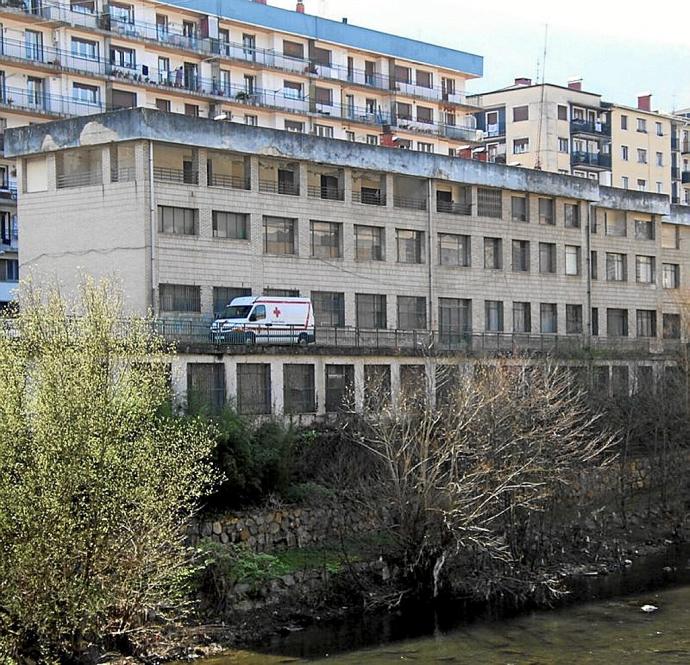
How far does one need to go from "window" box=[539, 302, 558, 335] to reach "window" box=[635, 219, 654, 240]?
9.50 metres

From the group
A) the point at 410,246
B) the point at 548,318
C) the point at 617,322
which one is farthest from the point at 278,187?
the point at 617,322

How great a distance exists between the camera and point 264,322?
52844mm

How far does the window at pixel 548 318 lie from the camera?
224 ft

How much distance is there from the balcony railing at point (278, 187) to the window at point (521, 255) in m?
14.8

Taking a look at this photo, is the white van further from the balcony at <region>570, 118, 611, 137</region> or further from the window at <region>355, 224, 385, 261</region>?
the balcony at <region>570, 118, 611, 137</region>

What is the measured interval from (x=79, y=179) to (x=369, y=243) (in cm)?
1448

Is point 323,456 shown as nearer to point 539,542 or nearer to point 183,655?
point 539,542

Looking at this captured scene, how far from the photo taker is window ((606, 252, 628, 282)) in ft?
239

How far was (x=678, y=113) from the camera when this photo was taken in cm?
11888

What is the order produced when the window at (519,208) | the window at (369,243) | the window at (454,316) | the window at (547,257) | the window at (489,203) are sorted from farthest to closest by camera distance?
the window at (547,257) < the window at (519,208) < the window at (489,203) < the window at (454,316) < the window at (369,243)

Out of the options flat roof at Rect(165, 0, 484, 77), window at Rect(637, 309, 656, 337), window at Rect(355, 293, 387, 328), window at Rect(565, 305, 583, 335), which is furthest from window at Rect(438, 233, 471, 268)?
flat roof at Rect(165, 0, 484, 77)

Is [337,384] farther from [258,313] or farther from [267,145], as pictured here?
[267,145]

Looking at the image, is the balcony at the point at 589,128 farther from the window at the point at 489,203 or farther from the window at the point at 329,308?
the window at the point at 329,308

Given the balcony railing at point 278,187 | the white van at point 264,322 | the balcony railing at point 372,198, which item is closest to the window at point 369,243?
the balcony railing at point 372,198
